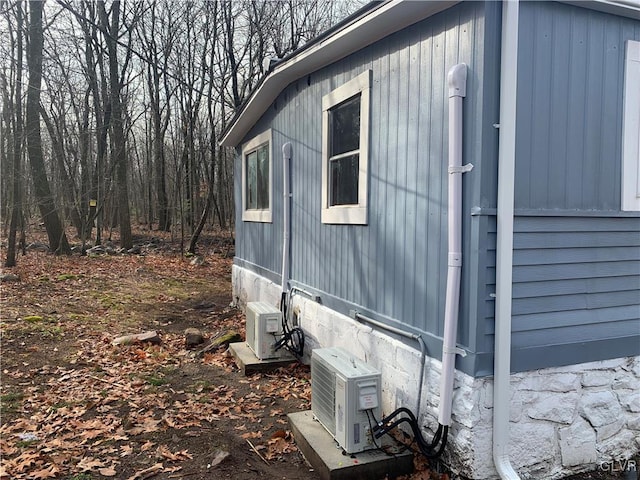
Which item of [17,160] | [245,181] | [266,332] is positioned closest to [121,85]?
[17,160]

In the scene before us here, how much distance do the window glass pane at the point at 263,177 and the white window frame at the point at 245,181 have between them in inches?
3.4

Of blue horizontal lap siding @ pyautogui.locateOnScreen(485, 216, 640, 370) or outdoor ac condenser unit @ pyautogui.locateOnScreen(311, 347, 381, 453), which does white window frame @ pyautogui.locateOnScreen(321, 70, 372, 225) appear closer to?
outdoor ac condenser unit @ pyautogui.locateOnScreen(311, 347, 381, 453)

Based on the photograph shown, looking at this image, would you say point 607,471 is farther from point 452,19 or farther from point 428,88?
point 452,19

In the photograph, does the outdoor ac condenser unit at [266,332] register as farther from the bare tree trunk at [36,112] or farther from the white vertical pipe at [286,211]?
the bare tree trunk at [36,112]

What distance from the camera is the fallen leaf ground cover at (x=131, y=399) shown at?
3326 mm

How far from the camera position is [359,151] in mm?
4180

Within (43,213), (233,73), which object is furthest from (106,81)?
(43,213)

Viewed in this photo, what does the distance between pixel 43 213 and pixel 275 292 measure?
9.96 meters

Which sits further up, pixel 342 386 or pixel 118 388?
pixel 342 386

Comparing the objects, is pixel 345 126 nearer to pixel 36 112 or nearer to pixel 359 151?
pixel 359 151

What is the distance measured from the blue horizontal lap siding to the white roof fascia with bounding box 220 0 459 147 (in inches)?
62.3

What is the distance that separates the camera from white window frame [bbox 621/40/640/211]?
3.27 meters

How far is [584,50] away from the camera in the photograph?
10.2 ft

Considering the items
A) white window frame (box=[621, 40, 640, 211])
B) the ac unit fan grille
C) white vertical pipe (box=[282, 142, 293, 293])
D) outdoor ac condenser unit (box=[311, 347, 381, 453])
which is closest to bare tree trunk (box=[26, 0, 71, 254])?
white vertical pipe (box=[282, 142, 293, 293])
